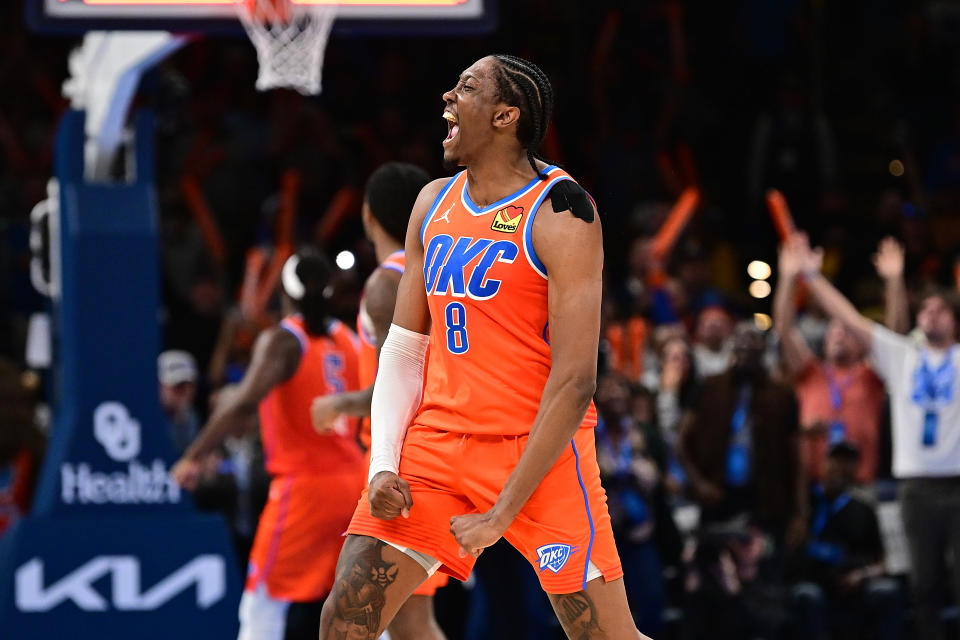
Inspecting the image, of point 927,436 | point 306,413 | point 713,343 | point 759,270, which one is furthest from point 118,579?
point 759,270

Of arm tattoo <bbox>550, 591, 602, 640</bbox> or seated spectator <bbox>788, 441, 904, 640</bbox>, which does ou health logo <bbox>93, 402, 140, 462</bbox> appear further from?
seated spectator <bbox>788, 441, 904, 640</bbox>

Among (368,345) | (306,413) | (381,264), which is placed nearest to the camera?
(381,264)

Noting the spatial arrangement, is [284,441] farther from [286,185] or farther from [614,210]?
[614,210]

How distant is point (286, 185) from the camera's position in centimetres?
1277

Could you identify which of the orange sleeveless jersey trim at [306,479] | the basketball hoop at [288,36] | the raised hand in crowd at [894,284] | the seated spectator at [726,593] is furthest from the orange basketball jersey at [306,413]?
the raised hand in crowd at [894,284]

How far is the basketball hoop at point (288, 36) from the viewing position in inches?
272

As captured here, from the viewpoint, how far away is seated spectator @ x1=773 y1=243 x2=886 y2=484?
393 inches

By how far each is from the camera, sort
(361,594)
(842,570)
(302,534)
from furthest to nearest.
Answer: (842,570), (302,534), (361,594)

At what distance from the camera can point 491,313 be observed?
4.01 meters

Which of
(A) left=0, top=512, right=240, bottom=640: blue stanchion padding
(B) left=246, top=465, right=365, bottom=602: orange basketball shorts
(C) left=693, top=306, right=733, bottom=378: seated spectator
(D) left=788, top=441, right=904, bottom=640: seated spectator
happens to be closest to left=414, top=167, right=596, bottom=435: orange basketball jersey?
(B) left=246, top=465, right=365, bottom=602: orange basketball shorts

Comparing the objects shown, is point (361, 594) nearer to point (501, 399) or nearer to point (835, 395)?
point (501, 399)

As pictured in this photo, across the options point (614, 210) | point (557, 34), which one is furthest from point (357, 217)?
point (557, 34)

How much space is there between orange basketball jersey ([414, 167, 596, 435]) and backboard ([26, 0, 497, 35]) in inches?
121

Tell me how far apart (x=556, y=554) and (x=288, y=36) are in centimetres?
373
